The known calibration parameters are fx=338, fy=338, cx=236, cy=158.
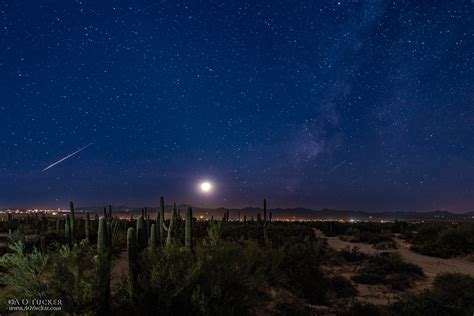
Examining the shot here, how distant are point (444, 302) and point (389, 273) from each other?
634 centimetres

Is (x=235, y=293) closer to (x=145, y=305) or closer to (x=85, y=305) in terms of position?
(x=145, y=305)

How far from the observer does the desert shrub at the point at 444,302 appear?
22.4 ft

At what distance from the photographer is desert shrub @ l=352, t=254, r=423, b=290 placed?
39.3 ft

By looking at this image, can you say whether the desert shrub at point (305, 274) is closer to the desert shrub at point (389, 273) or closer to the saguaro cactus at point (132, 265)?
the desert shrub at point (389, 273)

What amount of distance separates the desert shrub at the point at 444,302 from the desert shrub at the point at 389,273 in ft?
10.5

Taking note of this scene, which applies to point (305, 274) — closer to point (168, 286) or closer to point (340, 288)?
point (340, 288)

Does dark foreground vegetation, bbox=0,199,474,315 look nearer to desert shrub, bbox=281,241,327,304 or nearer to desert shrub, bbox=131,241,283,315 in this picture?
desert shrub, bbox=131,241,283,315

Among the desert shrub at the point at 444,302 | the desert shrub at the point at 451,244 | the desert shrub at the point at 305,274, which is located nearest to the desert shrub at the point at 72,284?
the desert shrub at the point at 305,274

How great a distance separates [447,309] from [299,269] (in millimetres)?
4615

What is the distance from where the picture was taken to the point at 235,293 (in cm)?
645

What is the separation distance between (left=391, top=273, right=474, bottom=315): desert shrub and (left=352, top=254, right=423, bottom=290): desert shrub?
3.20 metres

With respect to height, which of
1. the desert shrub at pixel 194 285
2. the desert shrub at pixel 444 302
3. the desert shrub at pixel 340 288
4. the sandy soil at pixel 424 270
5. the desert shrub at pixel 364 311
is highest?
the desert shrub at pixel 194 285

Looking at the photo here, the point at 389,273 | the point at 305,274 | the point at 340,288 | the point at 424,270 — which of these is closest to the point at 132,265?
the point at 305,274

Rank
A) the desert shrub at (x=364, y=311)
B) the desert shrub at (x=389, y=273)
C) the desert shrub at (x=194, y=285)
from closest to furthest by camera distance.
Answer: the desert shrub at (x=194, y=285) < the desert shrub at (x=364, y=311) < the desert shrub at (x=389, y=273)
